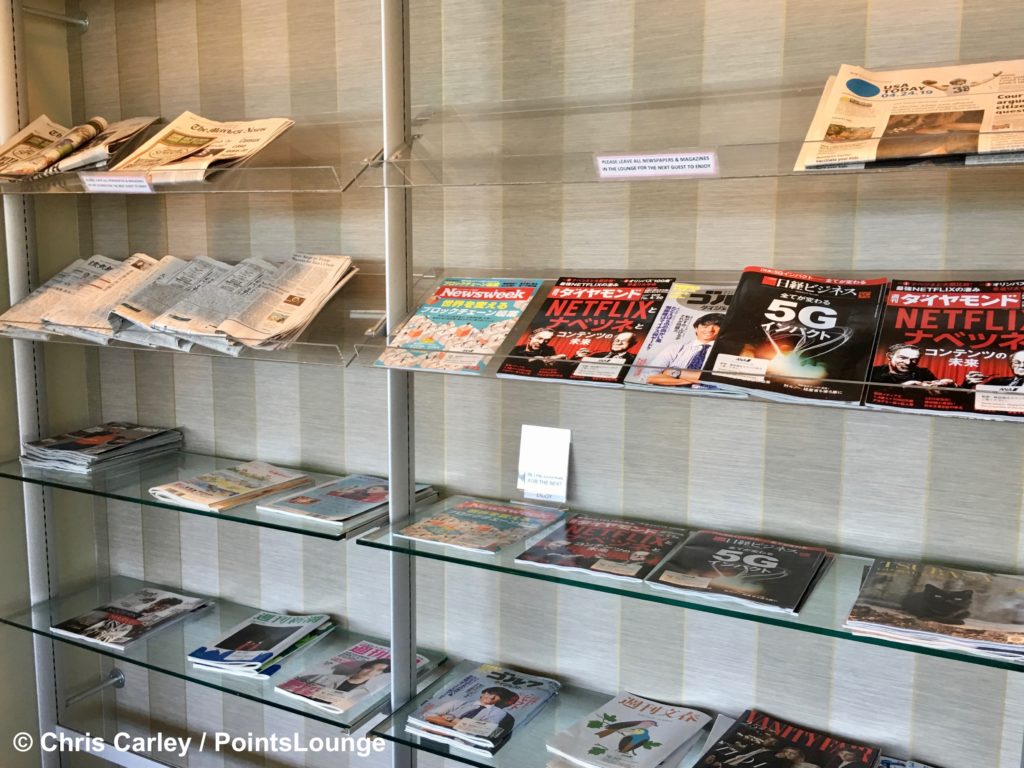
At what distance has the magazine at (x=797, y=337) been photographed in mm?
1219

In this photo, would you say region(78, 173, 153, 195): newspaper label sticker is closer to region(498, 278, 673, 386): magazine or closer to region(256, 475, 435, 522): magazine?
region(256, 475, 435, 522): magazine

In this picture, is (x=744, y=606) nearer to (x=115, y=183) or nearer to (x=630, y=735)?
(x=630, y=735)

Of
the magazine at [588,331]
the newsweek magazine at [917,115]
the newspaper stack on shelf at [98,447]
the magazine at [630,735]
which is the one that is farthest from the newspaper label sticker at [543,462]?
the newspaper stack on shelf at [98,447]

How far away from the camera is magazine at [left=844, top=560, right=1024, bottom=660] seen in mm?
1186

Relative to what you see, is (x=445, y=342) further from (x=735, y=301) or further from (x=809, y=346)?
(x=809, y=346)

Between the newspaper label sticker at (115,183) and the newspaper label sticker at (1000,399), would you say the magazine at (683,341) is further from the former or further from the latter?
the newspaper label sticker at (115,183)

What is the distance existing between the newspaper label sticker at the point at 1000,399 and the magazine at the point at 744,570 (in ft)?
1.35

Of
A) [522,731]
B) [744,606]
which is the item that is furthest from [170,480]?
[744,606]

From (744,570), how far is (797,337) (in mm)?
405

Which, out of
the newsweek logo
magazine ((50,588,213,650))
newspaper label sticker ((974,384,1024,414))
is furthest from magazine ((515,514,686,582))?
magazine ((50,588,213,650))

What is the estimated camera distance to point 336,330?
1.78 m

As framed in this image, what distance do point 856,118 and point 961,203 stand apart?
0.28 metres

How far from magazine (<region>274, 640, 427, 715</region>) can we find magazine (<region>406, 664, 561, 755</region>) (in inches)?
5.1

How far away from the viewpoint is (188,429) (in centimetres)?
230
